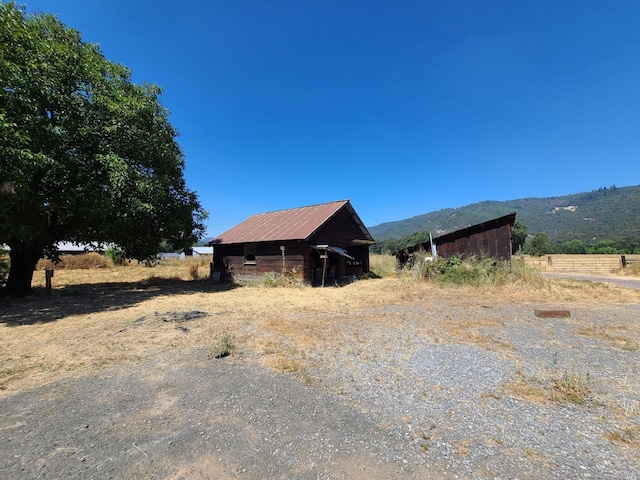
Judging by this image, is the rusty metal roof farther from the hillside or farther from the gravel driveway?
the hillside

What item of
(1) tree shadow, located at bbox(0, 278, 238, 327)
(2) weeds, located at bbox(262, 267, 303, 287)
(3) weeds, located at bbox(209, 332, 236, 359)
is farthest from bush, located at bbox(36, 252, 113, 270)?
(3) weeds, located at bbox(209, 332, 236, 359)

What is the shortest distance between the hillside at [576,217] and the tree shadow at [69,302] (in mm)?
98278

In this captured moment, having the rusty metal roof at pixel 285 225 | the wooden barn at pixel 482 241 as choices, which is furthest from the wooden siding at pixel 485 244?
the rusty metal roof at pixel 285 225

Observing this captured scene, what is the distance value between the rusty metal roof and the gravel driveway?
40.3 feet

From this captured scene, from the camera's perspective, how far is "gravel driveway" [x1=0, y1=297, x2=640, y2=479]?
8.96 feet

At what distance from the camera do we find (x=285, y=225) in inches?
781

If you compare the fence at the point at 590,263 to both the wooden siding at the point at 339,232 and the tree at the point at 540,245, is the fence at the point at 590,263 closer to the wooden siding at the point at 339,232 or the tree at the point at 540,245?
the wooden siding at the point at 339,232

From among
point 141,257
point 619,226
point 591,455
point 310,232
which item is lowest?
point 591,455

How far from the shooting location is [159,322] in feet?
27.0

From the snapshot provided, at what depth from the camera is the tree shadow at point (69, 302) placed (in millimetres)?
9398

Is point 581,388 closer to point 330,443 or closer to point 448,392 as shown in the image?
point 448,392

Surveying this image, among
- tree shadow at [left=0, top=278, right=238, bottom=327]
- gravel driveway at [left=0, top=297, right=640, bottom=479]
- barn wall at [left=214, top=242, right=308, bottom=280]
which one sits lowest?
gravel driveway at [left=0, top=297, right=640, bottom=479]

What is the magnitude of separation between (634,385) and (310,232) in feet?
46.4

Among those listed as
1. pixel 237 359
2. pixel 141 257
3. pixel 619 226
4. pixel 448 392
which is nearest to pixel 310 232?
pixel 141 257
